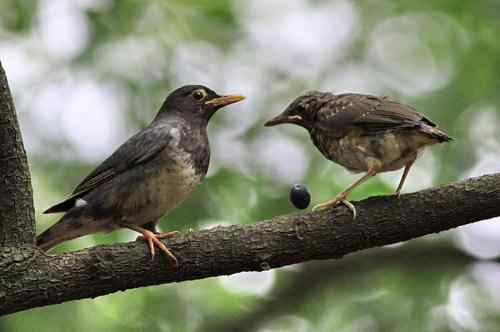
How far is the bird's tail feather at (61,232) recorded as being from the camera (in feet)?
17.7

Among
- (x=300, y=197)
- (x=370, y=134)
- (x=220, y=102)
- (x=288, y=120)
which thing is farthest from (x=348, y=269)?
(x=370, y=134)

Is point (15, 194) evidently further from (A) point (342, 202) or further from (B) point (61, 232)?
(A) point (342, 202)

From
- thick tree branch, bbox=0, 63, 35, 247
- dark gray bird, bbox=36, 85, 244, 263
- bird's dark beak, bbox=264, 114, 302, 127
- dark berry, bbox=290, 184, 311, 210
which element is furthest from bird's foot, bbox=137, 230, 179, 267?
bird's dark beak, bbox=264, 114, 302, 127

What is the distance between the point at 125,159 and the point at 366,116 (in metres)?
1.64

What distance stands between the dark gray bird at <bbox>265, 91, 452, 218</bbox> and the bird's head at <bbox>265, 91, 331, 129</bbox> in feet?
0.23

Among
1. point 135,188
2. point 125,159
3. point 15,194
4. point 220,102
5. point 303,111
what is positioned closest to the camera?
point 15,194

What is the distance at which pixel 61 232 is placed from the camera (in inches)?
214

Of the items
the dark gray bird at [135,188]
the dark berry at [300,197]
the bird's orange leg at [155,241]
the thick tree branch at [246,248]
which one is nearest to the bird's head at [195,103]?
the dark gray bird at [135,188]

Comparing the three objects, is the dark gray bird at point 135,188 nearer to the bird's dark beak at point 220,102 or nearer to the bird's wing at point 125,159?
the bird's wing at point 125,159

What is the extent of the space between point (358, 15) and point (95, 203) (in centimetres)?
563

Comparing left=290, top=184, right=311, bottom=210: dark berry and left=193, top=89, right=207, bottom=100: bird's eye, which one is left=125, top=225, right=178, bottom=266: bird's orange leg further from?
left=193, top=89, right=207, bottom=100: bird's eye

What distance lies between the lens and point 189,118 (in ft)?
19.9

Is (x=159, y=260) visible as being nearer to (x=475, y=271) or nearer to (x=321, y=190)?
(x=321, y=190)

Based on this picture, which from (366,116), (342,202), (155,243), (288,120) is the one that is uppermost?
(288,120)
